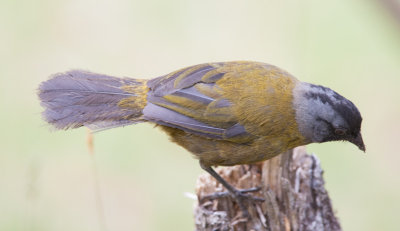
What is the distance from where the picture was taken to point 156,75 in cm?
896

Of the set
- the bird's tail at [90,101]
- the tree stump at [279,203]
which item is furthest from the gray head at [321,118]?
the bird's tail at [90,101]

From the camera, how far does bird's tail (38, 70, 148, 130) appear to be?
5.37 m

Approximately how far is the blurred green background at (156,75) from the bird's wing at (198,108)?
2.01 metres

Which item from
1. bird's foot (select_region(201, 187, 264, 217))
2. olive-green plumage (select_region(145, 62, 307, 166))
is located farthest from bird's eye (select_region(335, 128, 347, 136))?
bird's foot (select_region(201, 187, 264, 217))

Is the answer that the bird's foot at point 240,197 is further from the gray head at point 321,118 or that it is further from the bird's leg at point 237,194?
the gray head at point 321,118

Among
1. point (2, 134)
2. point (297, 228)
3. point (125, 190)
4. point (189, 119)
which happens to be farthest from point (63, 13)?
point (297, 228)

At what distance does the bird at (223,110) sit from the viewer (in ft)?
17.0

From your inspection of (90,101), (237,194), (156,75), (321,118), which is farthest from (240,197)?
(156,75)

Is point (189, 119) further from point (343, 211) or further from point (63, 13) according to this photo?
point (63, 13)

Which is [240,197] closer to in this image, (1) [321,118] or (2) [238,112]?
(2) [238,112]

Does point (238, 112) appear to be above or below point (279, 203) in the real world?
above

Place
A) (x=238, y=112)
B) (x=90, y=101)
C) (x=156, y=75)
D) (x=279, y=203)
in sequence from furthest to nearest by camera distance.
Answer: (x=156, y=75) < (x=90, y=101) < (x=238, y=112) < (x=279, y=203)

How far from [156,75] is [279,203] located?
4284mm

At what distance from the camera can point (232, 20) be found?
9859 millimetres
